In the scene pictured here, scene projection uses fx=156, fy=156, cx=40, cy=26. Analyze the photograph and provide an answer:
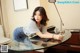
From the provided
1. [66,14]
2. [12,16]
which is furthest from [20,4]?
[66,14]

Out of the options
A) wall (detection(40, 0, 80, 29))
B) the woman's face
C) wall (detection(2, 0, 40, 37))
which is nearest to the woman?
the woman's face

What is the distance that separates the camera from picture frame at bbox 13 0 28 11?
313cm

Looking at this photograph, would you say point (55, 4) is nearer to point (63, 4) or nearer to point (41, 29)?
point (63, 4)

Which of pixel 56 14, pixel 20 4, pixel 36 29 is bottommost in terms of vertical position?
pixel 36 29

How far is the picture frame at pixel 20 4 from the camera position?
10.3ft

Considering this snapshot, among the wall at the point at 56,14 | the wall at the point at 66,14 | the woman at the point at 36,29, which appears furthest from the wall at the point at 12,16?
the woman at the point at 36,29

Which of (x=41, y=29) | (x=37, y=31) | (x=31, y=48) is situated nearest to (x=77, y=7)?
(x=41, y=29)

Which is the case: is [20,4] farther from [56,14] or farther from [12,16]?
[56,14]

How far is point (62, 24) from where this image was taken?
2.78 metres

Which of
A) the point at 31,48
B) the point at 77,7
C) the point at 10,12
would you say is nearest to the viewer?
the point at 31,48

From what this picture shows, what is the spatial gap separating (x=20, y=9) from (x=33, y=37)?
147 cm

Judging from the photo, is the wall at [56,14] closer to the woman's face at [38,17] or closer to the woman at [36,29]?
the woman at [36,29]

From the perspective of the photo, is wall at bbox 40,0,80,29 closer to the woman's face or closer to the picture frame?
the picture frame

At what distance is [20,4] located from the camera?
10.8ft
